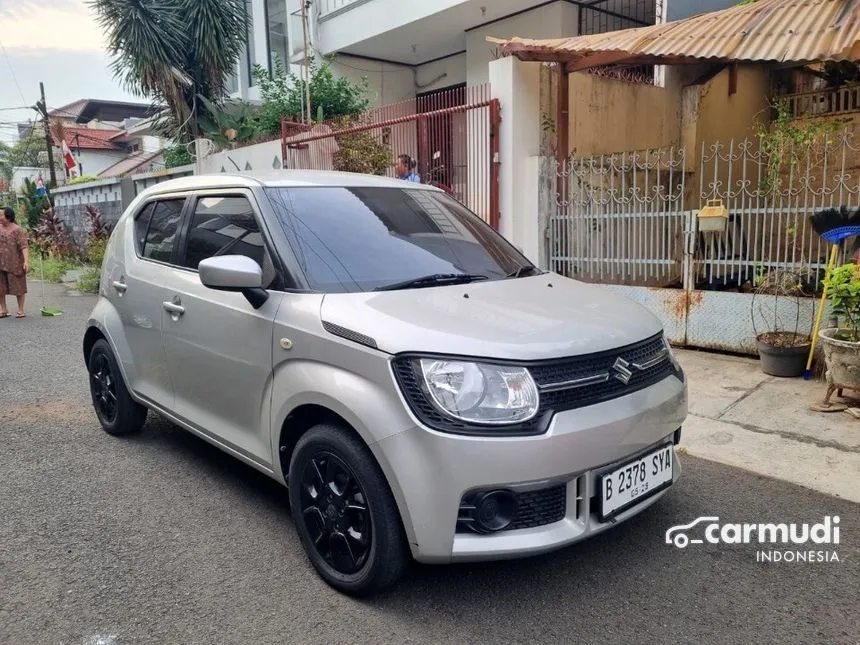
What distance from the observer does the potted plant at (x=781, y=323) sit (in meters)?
5.57

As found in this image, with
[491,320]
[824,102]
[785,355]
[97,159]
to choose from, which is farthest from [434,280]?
[97,159]

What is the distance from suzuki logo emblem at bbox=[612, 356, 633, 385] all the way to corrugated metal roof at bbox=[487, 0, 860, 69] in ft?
14.1

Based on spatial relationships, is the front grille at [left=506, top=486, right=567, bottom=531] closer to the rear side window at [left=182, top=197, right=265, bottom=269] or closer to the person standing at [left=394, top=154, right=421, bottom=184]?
the rear side window at [left=182, top=197, right=265, bottom=269]

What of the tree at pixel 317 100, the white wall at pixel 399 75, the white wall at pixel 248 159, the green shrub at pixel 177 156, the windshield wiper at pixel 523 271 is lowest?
the windshield wiper at pixel 523 271

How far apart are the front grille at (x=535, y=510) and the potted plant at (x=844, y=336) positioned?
3.25 meters

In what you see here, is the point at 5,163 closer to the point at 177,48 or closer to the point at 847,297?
the point at 177,48

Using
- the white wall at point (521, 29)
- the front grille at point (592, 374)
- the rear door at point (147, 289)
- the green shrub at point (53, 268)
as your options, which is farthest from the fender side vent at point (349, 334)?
the green shrub at point (53, 268)

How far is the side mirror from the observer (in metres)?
2.91

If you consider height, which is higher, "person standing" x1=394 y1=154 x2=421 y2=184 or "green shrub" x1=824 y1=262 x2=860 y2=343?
"person standing" x1=394 y1=154 x2=421 y2=184

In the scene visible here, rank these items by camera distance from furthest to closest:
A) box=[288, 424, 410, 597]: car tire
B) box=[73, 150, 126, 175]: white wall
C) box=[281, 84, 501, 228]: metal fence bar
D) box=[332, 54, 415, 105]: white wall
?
box=[73, 150, 126, 175]: white wall → box=[332, 54, 415, 105]: white wall → box=[281, 84, 501, 228]: metal fence bar → box=[288, 424, 410, 597]: car tire

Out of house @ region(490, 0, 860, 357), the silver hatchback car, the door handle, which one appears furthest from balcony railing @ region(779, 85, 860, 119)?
the door handle

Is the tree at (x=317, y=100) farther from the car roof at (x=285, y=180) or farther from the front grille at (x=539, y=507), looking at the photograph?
the front grille at (x=539, y=507)

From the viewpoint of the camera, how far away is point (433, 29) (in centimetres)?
1355

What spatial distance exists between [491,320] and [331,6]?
14.0 metres
